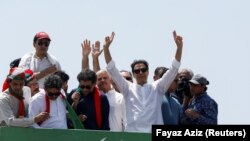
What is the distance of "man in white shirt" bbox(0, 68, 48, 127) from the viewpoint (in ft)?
61.6

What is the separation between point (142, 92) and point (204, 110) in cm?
125

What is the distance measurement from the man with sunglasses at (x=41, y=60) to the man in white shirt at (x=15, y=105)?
228 cm

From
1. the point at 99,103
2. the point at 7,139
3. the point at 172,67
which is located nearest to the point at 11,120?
the point at 7,139

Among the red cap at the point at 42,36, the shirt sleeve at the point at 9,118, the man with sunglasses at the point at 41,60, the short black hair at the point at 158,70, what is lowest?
the shirt sleeve at the point at 9,118

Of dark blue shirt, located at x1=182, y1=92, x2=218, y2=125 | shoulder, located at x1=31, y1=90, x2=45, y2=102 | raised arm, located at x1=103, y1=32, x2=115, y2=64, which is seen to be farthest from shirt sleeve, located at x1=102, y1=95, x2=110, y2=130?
dark blue shirt, located at x1=182, y1=92, x2=218, y2=125

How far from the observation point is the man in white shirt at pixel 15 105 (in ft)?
61.6

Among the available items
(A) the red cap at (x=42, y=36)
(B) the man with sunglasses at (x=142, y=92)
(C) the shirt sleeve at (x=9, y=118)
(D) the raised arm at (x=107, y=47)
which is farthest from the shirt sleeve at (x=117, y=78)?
(C) the shirt sleeve at (x=9, y=118)

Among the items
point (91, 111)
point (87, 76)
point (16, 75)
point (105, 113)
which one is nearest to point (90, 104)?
point (91, 111)

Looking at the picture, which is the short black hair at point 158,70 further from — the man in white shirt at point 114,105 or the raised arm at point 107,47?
the raised arm at point 107,47

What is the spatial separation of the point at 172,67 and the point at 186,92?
1.31m

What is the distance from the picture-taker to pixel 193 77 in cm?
2097

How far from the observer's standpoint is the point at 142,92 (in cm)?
2019

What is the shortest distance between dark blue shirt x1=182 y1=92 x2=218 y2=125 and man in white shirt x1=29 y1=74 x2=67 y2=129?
2.58 meters

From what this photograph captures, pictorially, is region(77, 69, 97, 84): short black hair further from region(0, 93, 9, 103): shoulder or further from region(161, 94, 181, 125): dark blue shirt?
region(0, 93, 9, 103): shoulder
